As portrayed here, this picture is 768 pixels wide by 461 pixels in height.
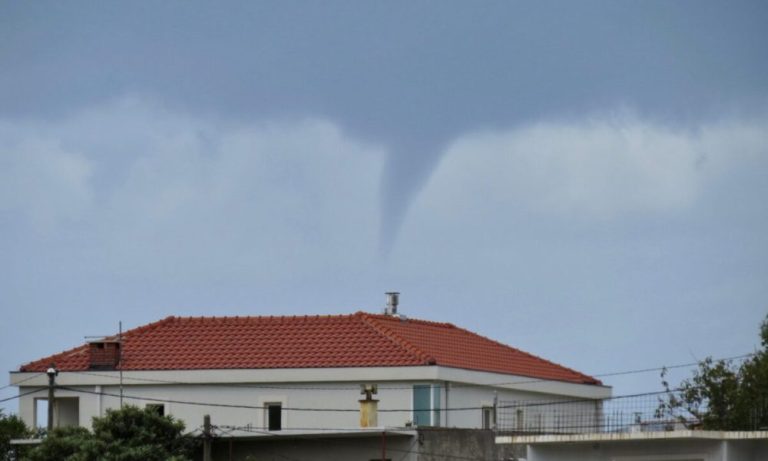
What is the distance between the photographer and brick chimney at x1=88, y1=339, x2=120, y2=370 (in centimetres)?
5897

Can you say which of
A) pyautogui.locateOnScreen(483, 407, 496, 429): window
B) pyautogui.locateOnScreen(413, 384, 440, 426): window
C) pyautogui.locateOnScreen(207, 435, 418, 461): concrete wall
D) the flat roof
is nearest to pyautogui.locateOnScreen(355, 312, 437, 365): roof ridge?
pyautogui.locateOnScreen(413, 384, 440, 426): window

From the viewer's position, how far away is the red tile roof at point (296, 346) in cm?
5775

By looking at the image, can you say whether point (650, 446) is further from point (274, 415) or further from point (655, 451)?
point (274, 415)

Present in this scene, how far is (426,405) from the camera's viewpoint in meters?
55.8

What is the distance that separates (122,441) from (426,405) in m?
10.2

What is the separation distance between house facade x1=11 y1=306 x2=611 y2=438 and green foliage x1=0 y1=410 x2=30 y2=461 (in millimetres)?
659

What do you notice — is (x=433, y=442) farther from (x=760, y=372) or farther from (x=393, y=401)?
(x=760, y=372)

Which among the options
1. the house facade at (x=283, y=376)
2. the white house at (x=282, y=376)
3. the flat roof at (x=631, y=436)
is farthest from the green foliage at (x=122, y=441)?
the flat roof at (x=631, y=436)

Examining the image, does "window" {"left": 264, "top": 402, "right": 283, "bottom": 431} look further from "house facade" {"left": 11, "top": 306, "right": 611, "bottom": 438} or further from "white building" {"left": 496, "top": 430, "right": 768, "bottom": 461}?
"white building" {"left": 496, "top": 430, "right": 768, "bottom": 461}

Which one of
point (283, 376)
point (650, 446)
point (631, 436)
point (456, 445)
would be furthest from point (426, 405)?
point (631, 436)

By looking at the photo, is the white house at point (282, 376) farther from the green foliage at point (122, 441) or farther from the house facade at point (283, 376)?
the green foliage at point (122, 441)

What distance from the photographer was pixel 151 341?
6056 cm

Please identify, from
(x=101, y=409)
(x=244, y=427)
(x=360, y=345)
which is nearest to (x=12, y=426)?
(x=101, y=409)

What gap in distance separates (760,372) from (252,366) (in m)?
18.3
